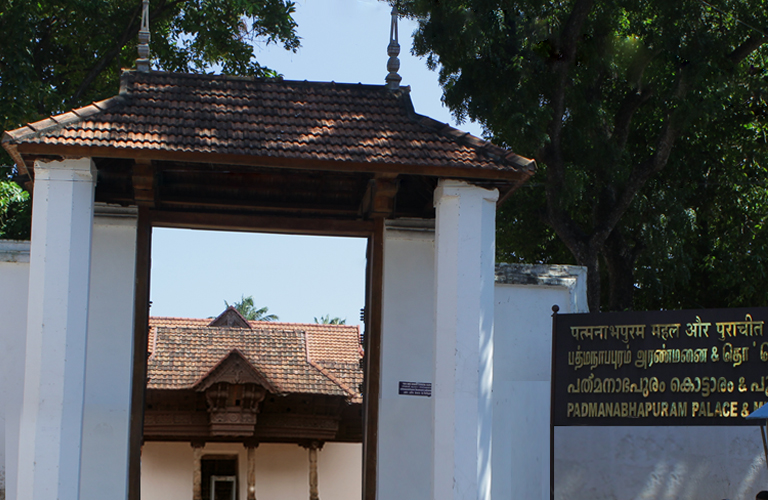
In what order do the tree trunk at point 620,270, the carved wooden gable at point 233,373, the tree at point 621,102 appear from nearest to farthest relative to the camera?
1. the tree at point 621,102
2. the tree trunk at point 620,270
3. the carved wooden gable at point 233,373

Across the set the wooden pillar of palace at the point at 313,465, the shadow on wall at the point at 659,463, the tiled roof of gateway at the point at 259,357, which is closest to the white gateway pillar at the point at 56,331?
the shadow on wall at the point at 659,463

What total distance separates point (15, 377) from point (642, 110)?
12.3 m

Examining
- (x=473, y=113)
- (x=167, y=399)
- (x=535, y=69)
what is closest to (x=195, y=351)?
(x=167, y=399)

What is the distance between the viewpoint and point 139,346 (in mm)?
8516

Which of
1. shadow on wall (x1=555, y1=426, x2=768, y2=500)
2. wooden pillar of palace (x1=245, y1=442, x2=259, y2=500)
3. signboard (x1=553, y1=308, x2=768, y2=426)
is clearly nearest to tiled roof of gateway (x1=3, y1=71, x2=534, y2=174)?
signboard (x1=553, y1=308, x2=768, y2=426)

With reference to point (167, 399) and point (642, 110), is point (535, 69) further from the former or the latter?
point (167, 399)

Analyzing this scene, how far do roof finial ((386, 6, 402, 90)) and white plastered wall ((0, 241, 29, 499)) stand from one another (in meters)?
3.94

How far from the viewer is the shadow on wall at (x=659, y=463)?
7.90m

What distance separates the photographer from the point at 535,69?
13930mm

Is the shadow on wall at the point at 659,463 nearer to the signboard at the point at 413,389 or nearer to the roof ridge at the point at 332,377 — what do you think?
the signboard at the point at 413,389

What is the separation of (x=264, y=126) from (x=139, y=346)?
8.31 ft

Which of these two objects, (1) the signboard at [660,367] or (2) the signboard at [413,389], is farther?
(2) the signboard at [413,389]

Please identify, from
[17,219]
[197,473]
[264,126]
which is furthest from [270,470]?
[264,126]

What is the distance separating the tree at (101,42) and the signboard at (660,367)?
328 inches
